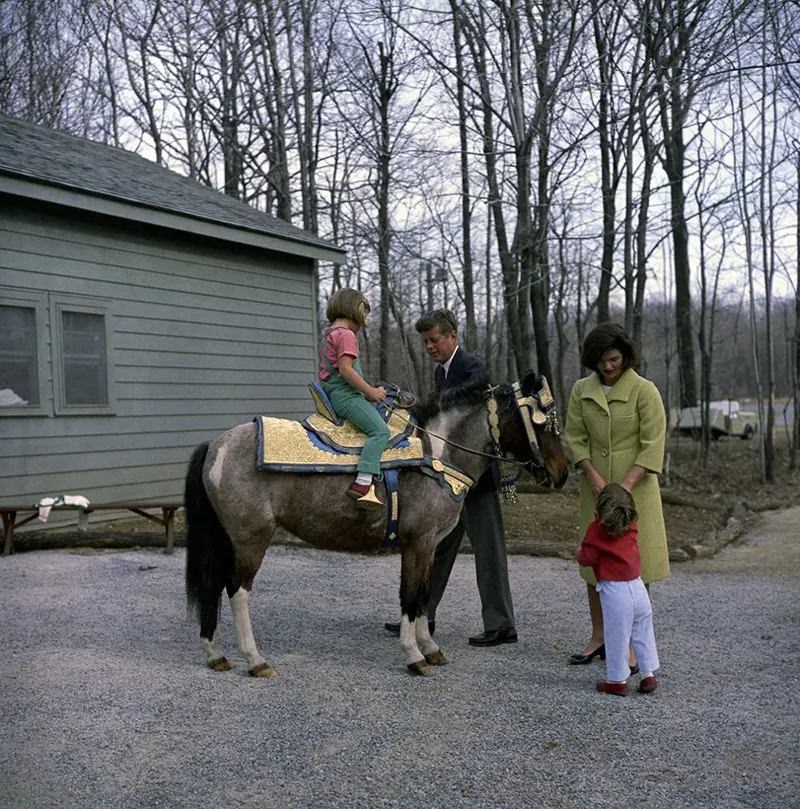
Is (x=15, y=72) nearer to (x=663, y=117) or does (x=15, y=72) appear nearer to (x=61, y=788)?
Result: (x=663, y=117)

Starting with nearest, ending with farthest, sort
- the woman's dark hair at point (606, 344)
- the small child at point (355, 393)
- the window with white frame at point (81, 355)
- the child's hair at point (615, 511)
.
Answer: the child's hair at point (615, 511) → the woman's dark hair at point (606, 344) → the small child at point (355, 393) → the window with white frame at point (81, 355)

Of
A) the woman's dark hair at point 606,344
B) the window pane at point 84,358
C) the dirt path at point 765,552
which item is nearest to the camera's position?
the woman's dark hair at point 606,344

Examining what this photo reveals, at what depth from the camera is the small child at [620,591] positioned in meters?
4.04

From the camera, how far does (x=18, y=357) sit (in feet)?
28.5

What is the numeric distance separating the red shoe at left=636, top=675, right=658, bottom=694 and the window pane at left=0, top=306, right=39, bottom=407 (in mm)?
7019

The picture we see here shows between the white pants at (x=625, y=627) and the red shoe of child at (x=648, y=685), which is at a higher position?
the white pants at (x=625, y=627)

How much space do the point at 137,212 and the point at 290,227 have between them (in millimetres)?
3017

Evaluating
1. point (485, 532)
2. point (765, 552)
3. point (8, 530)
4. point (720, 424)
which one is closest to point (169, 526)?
point (8, 530)

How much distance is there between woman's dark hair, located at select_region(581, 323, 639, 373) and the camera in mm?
4266

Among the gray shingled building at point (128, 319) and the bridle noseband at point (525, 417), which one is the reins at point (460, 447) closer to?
the bridle noseband at point (525, 417)

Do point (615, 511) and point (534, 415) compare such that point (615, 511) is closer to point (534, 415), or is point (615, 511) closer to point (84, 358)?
point (534, 415)

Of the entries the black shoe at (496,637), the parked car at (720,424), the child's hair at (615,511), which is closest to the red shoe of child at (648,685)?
the child's hair at (615,511)

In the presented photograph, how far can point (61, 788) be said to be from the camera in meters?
3.05

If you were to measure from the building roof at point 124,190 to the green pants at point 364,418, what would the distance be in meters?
5.58
